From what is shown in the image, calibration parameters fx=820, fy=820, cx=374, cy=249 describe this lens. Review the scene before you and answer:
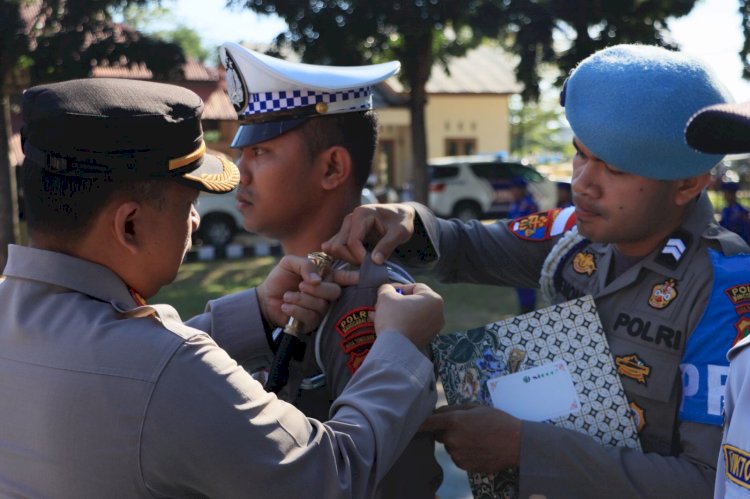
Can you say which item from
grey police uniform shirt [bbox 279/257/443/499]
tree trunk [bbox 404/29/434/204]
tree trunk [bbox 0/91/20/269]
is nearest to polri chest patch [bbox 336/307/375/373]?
grey police uniform shirt [bbox 279/257/443/499]

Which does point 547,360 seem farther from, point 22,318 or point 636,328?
point 22,318

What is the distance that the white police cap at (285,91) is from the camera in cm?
215

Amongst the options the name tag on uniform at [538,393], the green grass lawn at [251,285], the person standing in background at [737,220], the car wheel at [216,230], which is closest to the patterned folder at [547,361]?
the name tag on uniform at [538,393]

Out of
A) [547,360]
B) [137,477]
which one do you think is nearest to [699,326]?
[547,360]

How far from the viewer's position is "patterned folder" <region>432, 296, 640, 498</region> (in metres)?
1.84

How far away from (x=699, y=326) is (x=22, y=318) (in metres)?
1.37

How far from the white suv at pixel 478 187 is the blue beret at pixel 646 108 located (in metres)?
19.2

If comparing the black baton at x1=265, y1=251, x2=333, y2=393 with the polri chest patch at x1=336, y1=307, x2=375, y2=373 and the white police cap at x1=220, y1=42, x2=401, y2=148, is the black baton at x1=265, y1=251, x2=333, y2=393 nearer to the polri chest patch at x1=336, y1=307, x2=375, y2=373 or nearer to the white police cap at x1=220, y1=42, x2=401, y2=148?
the polri chest patch at x1=336, y1=307, x2=375, y2=373

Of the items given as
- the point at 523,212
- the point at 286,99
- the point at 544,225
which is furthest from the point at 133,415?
the point at 523,212

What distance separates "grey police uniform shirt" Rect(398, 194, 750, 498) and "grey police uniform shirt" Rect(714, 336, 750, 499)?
1.33 feet

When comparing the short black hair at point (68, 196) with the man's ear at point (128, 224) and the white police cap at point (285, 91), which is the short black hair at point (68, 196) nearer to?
the man's ear at point (128, 224)

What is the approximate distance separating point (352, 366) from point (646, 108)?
861 millimetres

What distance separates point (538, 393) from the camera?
6.23 feet

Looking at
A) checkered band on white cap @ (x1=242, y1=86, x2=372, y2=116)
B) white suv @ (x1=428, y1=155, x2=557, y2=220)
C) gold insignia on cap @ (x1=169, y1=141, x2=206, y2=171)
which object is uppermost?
checkered band on white cap @ (x1=242, y1=86, x2=372, y2=116)
